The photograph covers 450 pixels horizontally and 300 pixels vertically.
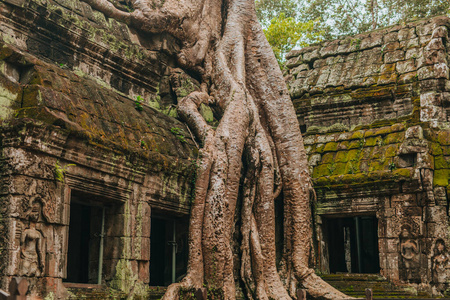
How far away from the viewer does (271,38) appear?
1842 centimetres

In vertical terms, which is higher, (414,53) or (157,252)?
(414,53)

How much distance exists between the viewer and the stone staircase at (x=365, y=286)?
8258 millimetres

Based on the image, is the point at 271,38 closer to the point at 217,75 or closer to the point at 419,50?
the point at 419,50

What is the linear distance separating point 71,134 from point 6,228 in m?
1.07

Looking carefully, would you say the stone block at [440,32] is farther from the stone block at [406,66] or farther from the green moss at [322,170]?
the green moss at [322,170]

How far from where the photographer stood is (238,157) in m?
7.66

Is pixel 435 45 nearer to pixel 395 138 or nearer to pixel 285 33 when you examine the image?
pixel 395 138

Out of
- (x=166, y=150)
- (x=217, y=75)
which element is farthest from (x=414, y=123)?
(x=166, y=150)

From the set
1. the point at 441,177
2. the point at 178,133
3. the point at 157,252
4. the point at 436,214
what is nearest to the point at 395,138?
the point at 441,177

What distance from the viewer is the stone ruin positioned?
5.34 metres

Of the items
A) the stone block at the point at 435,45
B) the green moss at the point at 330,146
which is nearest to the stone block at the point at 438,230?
the green moss at the point at 330,146

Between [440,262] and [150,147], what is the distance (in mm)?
4249

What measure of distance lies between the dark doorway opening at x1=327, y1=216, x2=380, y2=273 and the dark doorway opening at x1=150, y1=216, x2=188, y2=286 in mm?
2843

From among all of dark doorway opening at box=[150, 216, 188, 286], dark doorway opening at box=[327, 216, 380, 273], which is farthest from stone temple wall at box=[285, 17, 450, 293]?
dark doorway opening at box=[150, 216, 188, 286]
